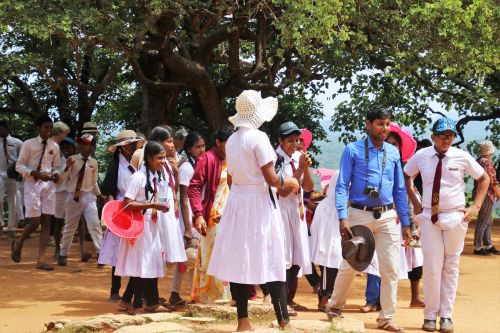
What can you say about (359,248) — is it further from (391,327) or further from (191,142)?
(191,142)

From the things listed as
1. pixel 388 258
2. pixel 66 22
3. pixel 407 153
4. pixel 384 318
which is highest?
pixel 66 22

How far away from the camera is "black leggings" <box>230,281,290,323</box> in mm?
7070

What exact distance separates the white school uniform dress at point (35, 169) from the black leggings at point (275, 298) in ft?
19.1

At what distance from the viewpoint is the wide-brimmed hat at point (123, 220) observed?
27.4 feet

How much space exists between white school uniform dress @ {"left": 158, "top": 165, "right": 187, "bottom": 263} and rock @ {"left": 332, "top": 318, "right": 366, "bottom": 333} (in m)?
1.79

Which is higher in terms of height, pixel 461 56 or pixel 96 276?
pixel 461 56

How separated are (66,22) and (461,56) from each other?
5.29m

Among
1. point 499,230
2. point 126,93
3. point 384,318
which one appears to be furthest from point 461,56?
point 126,93

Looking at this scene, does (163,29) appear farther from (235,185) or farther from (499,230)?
(499,230)

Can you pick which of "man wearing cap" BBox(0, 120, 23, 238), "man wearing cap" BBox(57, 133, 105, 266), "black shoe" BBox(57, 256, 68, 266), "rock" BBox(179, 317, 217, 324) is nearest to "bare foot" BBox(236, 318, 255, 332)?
"rock" BBox(179, 317, 217, 324)

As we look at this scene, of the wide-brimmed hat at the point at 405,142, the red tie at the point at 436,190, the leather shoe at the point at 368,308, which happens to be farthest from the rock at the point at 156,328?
the wide-brimmed hat at the point at 405,142

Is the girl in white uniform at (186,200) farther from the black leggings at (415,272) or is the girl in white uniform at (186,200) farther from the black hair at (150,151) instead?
the black leggings at (415,272)

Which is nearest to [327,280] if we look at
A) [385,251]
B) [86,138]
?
[385,251]

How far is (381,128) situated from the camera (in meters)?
A: 8.09
